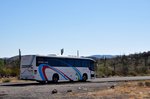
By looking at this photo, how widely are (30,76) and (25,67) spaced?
1.17 meters

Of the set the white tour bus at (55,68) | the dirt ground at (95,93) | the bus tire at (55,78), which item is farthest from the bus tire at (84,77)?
the dirt ground at (95,93)

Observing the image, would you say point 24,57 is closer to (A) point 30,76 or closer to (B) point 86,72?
(A) point 30,76

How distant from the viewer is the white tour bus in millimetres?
36406

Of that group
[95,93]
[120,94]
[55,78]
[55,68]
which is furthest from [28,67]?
[120,94]

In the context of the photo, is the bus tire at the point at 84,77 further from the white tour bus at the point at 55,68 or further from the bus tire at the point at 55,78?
the bus tire at the point at 55,78

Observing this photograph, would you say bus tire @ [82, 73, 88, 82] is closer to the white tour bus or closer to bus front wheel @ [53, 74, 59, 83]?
the white tour bus

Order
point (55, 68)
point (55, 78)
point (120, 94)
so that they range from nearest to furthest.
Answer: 1. point (120, 94)
2. point (55, 68)
3. point (55, 78)

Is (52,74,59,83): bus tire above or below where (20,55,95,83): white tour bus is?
below

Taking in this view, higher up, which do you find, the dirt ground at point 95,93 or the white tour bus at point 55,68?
the white tour bus at point 55,68

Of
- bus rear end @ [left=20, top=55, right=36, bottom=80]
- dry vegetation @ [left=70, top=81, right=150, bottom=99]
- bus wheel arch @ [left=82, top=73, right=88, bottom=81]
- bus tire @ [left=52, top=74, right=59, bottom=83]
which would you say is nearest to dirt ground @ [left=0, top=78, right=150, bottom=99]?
dry vegetation @ [left=70, top=81, right=150, bottom=99]

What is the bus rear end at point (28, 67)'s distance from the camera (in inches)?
1428

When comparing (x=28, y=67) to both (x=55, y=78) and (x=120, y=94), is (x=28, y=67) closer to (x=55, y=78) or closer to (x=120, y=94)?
(x=55, y=78)

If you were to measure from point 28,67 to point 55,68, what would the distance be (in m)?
3.23

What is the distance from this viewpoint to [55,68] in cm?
3859
